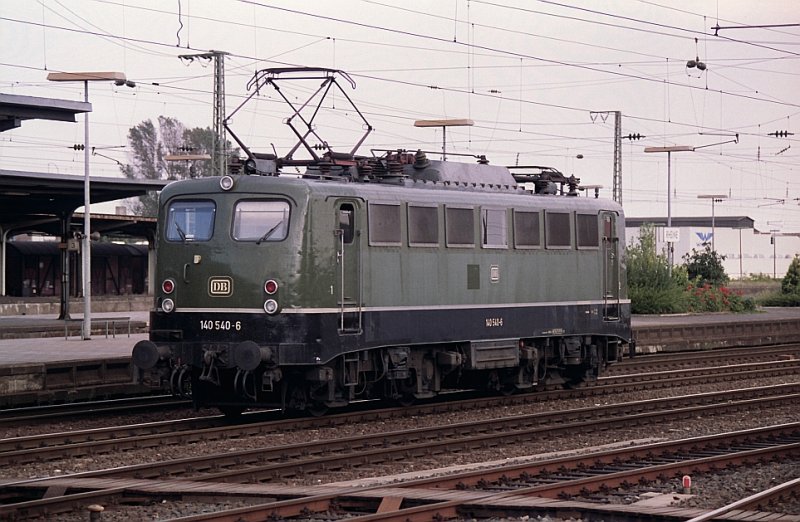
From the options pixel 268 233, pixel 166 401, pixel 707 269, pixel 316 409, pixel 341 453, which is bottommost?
pixel 341 453

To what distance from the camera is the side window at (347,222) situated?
700 inches

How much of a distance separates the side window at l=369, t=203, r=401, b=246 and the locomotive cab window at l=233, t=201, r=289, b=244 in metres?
1.51

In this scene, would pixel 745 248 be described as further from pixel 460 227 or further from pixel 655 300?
pixel 460 227

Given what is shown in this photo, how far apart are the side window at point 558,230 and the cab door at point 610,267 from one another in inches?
48.5

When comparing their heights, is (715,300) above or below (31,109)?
below

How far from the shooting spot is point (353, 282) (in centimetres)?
1788

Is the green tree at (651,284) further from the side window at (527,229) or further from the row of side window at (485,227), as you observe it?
the side window at (527,229)

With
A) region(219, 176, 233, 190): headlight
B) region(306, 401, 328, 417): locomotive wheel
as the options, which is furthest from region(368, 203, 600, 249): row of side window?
region(306, 401, 328, 417): locomotive wheel

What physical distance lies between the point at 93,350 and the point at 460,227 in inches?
399

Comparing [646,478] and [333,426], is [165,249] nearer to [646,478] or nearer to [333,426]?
[333,426]

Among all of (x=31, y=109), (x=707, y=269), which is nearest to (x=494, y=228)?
(x=31, y=109)

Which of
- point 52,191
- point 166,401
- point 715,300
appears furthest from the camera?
point 715,300

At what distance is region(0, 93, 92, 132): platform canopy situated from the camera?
22.7 meters

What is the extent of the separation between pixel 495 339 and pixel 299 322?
15.4ft
